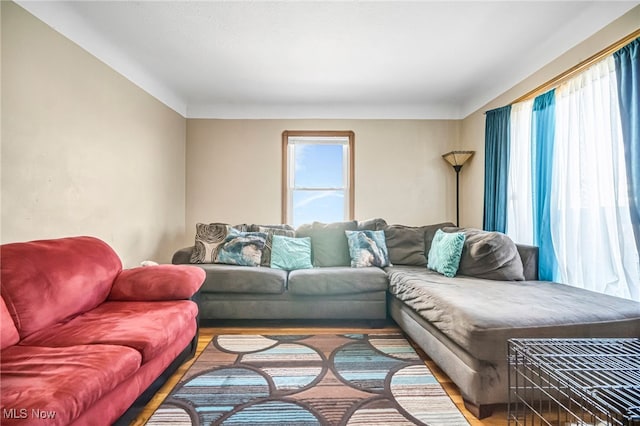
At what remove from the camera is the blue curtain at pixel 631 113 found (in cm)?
180

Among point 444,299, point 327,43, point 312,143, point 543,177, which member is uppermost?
point 327,43

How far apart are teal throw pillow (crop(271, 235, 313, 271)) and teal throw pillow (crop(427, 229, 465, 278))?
127 cm

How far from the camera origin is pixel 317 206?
4086mm

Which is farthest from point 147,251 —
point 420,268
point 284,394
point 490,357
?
point 490,357

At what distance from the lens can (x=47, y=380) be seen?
1019 millimetres

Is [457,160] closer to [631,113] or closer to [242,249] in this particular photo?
[631,113]

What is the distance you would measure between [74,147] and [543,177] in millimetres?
3764

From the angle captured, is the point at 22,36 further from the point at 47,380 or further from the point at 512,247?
the point at 512,247

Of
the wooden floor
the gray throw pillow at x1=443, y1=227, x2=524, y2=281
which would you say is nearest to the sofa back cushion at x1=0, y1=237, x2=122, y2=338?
the wooden floor

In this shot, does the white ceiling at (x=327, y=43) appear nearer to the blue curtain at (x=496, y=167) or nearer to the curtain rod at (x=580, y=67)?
the curtain rod at (x=580, y=67)

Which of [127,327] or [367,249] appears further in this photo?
[367,249]

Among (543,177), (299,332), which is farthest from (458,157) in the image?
(299,332)

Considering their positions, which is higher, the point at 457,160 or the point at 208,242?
the point at 457,160

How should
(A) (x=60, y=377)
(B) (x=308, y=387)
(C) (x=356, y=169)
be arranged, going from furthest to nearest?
(C) (x=356, y=169) < (B) (x=308, y=387) < (A) (x=60, y=377)
